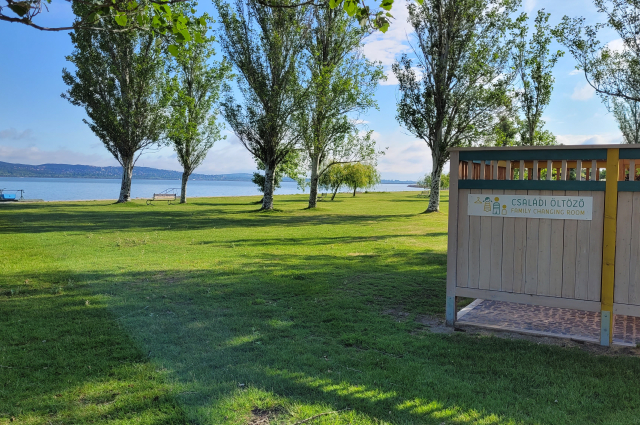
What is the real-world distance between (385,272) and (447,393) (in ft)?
16.5

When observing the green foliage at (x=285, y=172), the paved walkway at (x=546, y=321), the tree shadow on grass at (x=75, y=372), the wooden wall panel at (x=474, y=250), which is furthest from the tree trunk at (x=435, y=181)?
the tree shadow on grass at (x=75, y=372)

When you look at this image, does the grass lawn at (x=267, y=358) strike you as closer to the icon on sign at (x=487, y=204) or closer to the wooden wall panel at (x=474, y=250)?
the wooden wall panel at (x=474, y=250)

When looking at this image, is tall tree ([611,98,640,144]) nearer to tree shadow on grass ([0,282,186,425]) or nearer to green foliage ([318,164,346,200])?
green foliage ([318,164,346,200])

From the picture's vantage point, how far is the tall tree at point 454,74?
2436cm

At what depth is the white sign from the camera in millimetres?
4723

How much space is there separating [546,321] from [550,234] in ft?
4.11

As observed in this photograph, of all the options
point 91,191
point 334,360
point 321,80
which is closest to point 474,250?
point 334,360

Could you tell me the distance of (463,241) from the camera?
5.36 metres

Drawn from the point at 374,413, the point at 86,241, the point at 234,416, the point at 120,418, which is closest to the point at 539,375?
the point at 374,413

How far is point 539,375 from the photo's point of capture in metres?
3.88

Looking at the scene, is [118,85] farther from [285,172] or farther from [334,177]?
[334,177]

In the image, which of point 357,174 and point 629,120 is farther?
point 357,174

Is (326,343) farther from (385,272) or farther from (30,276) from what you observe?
(30,276)

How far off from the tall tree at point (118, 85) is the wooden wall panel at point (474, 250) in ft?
88.5
